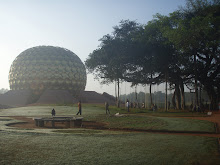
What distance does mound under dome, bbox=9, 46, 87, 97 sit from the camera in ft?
184

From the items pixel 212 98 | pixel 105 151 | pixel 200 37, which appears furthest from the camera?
pixel 212 98

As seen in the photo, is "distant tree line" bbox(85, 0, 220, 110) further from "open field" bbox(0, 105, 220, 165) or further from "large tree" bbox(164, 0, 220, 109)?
"open field" bbox(0, 105, 220, 165)

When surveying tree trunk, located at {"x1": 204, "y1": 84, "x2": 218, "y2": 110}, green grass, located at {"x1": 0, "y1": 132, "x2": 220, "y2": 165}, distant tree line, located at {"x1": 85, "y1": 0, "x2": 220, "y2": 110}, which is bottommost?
green grass, located at {"x1": 0, "y1": 132, "x2": 220, "y2": 165}

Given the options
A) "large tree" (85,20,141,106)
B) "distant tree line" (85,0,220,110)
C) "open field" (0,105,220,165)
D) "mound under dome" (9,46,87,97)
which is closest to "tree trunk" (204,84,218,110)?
"distant tree line" (85,0,220,110)

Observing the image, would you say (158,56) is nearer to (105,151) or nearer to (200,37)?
(200,37)

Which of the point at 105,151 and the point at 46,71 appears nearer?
the point at 105,151

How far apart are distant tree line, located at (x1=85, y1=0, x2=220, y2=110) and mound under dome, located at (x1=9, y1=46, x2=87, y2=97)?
1913 cm

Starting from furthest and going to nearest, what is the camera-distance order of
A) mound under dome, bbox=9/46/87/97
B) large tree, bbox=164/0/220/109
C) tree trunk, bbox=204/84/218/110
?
mound under dome, bbox=9/46/87/97 < tree trunk, bbox=204/84/218/110 < large tree, bbox=164/0/220/109

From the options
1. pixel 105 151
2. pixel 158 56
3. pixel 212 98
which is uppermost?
pixel 158 56

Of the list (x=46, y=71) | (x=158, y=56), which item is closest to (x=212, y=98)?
(x=158, y=56)

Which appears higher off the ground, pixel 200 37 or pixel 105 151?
pixel 200 37

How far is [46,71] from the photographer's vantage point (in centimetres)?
5641

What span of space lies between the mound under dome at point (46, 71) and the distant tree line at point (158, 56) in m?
19.1

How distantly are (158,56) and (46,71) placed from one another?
3055cm
